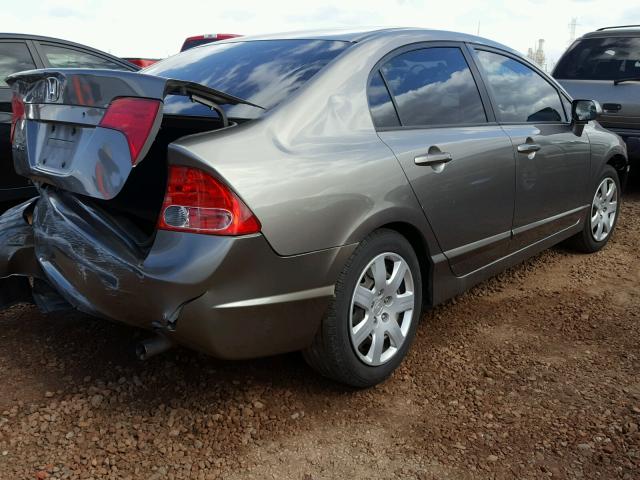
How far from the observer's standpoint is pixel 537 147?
370 cm

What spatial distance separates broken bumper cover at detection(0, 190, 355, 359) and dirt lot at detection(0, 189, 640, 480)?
384mm

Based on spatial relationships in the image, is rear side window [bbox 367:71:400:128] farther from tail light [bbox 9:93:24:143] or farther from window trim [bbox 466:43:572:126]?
tail light [bbox 9:93:24:143]

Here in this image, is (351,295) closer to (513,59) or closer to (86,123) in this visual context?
(86,123)

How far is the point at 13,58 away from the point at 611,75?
594 centimetres

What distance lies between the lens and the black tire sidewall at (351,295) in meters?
2.55

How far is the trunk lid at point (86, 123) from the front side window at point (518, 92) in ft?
5.89

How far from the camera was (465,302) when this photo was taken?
3.87m

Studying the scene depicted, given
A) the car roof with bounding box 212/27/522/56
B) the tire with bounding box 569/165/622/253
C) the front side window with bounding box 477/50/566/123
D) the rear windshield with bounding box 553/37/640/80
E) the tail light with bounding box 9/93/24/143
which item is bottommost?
the tire with bounding box 569/165/622/253

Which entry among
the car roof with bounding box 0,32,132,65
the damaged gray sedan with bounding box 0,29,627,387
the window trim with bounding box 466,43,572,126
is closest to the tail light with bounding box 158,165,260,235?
the damaged gray sedan with bounding box 0,29,627,387

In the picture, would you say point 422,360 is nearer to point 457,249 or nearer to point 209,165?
point 457,249

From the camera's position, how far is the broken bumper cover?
86.4 inches

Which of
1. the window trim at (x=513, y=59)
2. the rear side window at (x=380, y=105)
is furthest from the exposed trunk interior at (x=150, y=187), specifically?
the window trim at (x=513, y=59)

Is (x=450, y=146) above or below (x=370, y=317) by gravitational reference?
above

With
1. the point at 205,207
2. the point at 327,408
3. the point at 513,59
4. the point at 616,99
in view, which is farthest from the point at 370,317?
the point at 616,99
